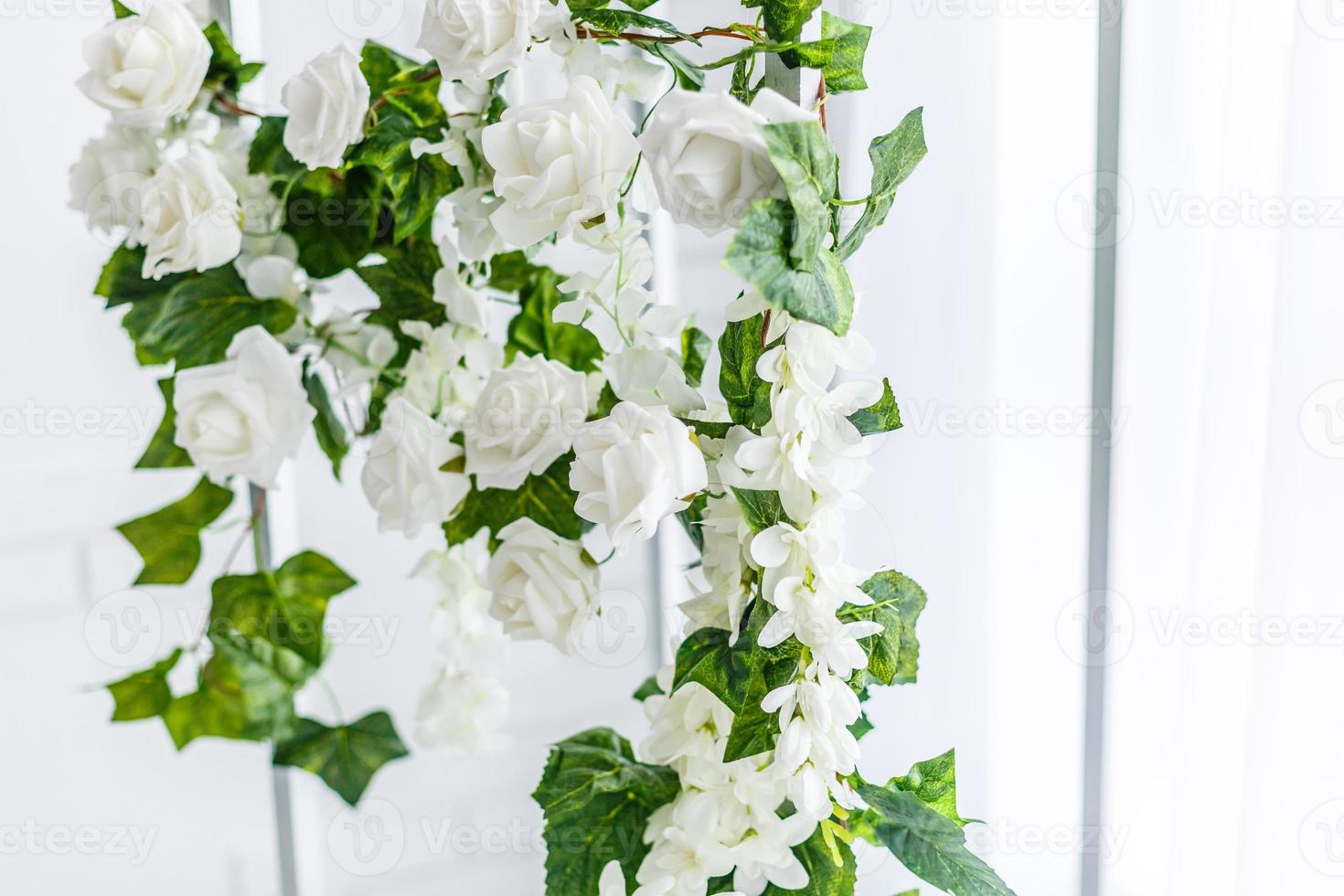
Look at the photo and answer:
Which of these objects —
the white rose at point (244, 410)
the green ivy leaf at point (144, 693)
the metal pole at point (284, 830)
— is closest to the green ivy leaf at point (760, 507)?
the white rose at point (244, 410)

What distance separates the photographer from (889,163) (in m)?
0.60

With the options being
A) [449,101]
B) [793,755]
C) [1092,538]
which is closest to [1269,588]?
[1092,538]

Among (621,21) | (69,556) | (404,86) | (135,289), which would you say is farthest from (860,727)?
(69,556)

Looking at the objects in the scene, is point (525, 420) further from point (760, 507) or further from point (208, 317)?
point (208, 317)

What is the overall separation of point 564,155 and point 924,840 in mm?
482

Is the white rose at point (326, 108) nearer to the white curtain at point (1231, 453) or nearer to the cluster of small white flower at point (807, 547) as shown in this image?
the cluster of small white flower at point (807, 547)

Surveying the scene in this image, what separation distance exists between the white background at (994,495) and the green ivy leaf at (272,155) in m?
0.25

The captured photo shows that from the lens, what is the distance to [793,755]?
601 millimetres

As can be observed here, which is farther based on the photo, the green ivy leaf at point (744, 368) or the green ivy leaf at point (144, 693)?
the green ivy leaf at point (144, 693)

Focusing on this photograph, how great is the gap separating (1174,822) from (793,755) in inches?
16.4

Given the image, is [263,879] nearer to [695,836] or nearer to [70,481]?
[70,481]

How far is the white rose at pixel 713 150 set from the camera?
1.73 ft

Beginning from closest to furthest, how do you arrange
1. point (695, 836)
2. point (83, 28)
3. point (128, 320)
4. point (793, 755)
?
1. point (793, 755)
2. point (695, 836)
3. point (128, 320)
4. point (83, 28)

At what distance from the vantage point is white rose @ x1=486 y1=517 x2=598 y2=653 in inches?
29.7
